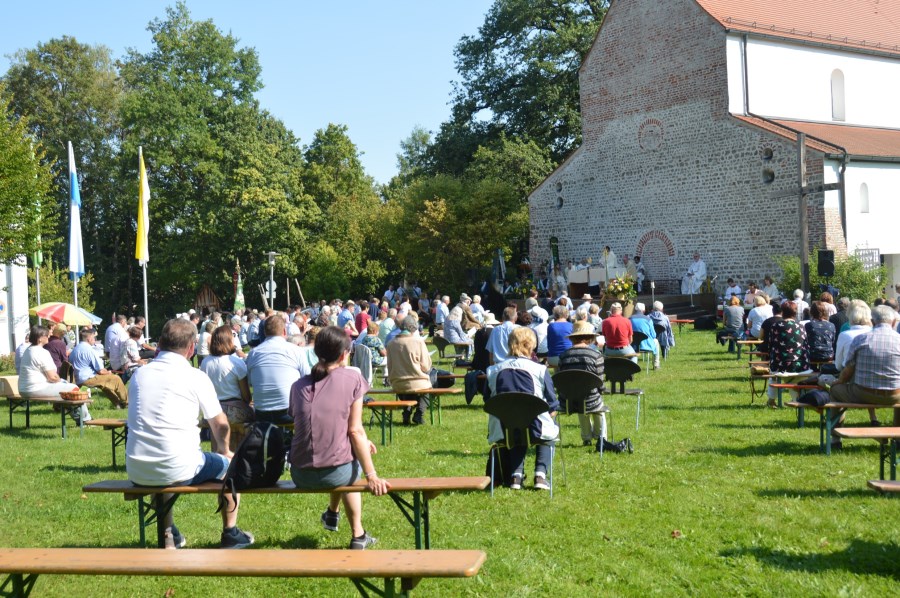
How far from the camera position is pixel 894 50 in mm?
35688

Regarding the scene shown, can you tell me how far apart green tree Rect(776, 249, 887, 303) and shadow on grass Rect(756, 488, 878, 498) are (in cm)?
1849

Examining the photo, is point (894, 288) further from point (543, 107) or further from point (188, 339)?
point (188, 339)

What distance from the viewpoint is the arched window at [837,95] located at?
3409 cm

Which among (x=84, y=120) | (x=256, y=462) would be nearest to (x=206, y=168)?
(x=84, y=120)

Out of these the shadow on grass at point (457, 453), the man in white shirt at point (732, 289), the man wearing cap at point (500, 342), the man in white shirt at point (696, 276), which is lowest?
the shadow on grass at point (457, 453)

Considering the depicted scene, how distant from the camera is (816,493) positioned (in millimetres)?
7934

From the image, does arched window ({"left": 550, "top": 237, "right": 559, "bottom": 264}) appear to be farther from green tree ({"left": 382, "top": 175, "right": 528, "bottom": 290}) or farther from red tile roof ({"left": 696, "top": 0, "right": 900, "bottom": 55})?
red tile roof ({"left": 696, "top": 0, "right": 900, "bottom": 55})

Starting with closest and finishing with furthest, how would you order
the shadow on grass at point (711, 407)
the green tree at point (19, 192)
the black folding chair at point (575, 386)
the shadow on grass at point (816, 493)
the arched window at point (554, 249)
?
the shadow on grass at point (816, 493)
the black folding chair at point (575, 386)
the shadow on grass at point (711, 407)
the green tree at point (19, 192)
the arched window at point (554, 249)

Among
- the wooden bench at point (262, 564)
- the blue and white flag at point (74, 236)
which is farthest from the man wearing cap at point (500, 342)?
the blue and white flag at point (74, 236)

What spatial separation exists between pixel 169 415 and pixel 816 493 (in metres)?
5.35

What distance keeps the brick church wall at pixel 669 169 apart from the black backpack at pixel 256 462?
25197 millimetres

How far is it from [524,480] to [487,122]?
3814 cm

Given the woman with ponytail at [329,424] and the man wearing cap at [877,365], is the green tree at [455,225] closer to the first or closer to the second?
the man wearing cap at [877,365]

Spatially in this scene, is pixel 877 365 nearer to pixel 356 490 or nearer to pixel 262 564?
pixel 356 490
